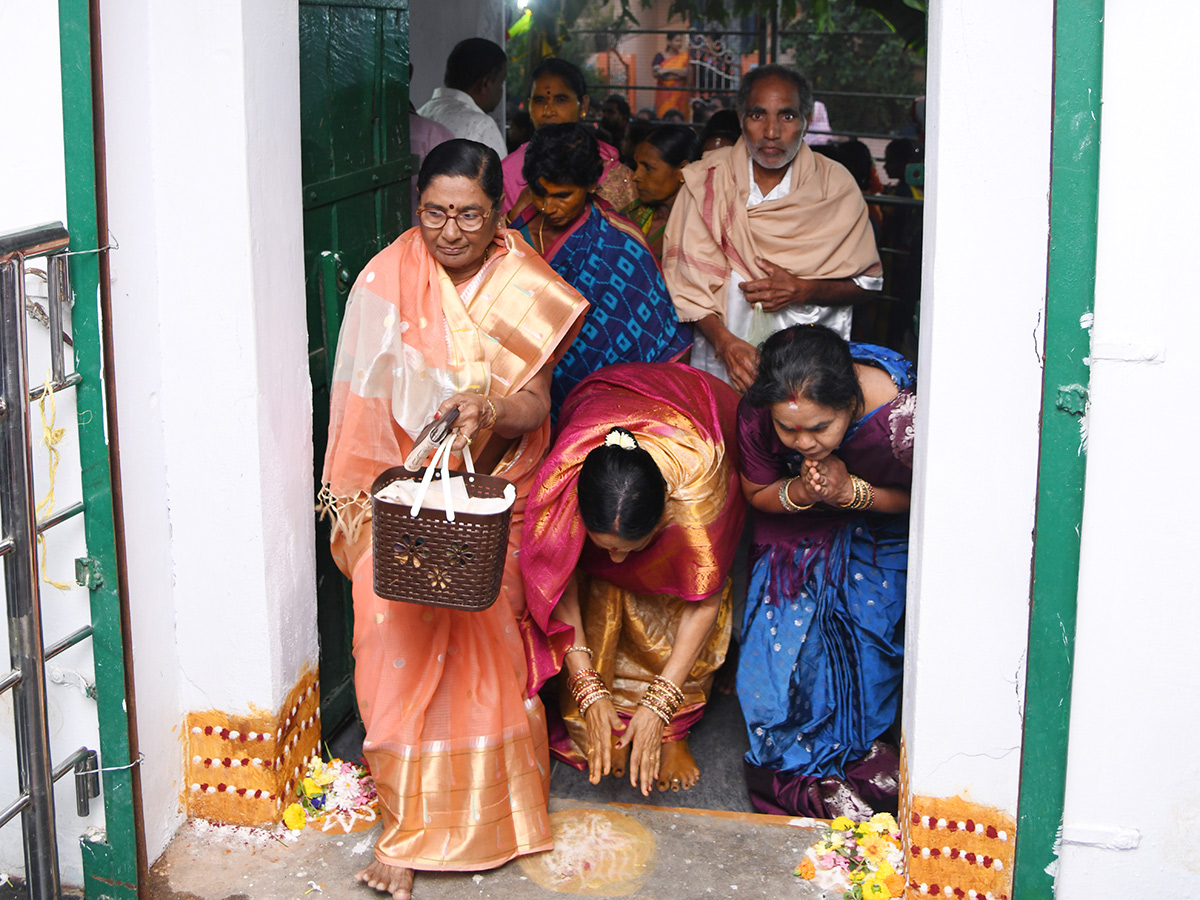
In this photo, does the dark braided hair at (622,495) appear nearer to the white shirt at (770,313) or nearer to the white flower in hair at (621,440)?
the white flower in hair at (621,440)

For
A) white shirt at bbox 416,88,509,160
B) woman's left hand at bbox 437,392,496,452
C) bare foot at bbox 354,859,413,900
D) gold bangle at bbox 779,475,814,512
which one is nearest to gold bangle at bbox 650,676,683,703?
gold bangle at bbox 779,475,814,512

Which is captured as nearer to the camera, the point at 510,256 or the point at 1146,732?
the point at 1146,732

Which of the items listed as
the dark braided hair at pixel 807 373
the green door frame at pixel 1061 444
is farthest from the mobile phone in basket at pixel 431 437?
the green door frame at pixel 1061 444

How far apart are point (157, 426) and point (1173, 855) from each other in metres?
2.53

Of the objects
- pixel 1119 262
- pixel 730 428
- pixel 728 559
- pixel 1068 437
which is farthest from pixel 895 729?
pixel 1119 262

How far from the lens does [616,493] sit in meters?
3.09

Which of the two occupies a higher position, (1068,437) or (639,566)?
(1068,437)

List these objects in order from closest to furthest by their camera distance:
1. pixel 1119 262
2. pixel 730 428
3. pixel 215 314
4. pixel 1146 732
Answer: pixel 1119 262, pixel 1146 732, pixel 215 314, pixel 730 428

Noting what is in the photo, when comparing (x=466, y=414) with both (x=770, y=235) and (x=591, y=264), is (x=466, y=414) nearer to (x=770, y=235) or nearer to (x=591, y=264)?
(x=591, y=264)

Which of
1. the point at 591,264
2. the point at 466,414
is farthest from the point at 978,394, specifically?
the point at 591,264

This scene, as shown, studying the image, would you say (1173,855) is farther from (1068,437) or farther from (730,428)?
(730,428)

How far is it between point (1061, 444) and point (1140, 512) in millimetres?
220

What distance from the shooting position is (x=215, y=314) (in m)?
2.93

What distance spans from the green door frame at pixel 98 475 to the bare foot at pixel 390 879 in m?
0.53
